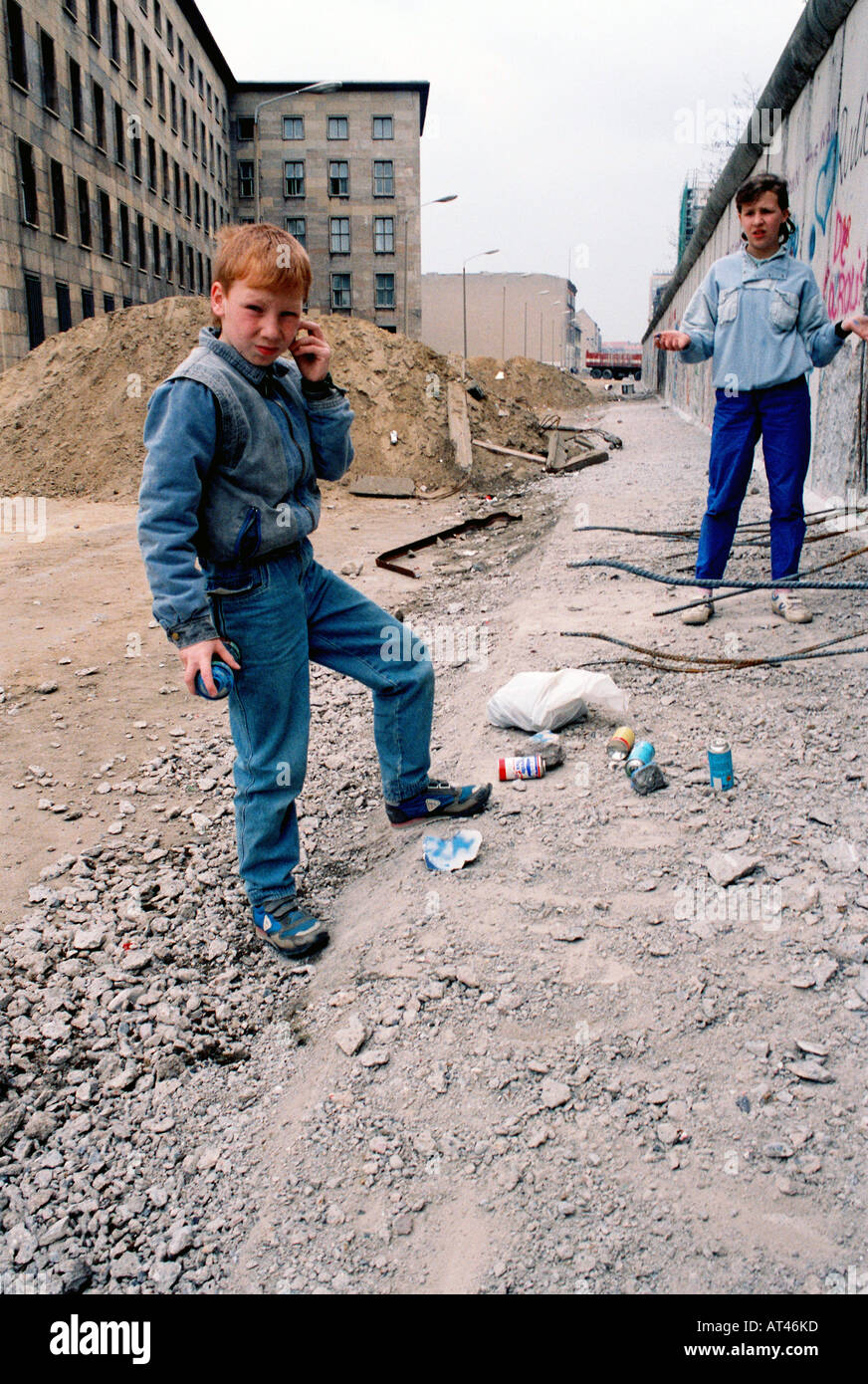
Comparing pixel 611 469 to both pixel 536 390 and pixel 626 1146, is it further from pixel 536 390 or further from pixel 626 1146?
pixel 536 390

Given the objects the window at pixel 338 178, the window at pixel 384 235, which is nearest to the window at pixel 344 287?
the window at pixel 384 235

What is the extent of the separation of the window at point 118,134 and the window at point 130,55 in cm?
163

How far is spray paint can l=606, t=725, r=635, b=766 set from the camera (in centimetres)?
365

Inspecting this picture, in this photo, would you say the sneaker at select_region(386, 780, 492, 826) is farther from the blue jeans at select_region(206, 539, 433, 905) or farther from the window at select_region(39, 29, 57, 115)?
the window at select_region(39, 29, 57, 115)

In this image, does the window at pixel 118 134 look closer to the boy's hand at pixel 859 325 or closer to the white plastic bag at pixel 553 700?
the boy's hand at pixel 859 325

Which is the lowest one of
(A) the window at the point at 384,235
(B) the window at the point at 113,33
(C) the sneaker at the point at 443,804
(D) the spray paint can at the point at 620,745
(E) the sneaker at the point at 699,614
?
(C) the sneaker at the point at 443,804

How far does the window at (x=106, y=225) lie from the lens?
97.6 feet

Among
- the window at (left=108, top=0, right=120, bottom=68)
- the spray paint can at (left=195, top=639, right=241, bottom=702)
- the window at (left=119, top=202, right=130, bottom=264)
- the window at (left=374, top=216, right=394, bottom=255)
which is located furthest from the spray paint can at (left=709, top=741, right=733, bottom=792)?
the window at (left=374, top=216, right=394, bottom=255)

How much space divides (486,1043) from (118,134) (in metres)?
36.5

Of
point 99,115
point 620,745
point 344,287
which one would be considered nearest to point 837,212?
point 620,745

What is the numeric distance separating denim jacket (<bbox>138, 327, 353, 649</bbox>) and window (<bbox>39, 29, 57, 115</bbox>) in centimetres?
2817

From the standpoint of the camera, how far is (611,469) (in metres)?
15.1

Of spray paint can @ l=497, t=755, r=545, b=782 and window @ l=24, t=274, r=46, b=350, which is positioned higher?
window @ l=24, t=274, r=46, b=350

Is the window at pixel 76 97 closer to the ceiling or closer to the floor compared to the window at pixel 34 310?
closer to the ceiling
